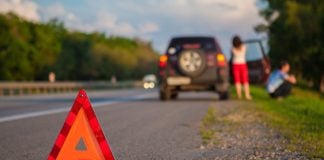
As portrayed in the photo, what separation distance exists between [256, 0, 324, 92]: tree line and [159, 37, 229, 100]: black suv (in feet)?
95.6

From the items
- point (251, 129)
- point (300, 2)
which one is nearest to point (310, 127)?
point (251, 129)

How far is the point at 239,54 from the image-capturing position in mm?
17953

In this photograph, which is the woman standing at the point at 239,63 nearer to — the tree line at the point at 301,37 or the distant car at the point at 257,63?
the distant car at the point at 257,63

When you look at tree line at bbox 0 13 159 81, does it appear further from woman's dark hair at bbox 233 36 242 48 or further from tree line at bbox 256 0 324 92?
woman's dark hair at bbox 233 36 242 48

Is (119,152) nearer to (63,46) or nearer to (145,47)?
(63,46)

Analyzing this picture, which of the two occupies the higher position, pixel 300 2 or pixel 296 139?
pixel 300 2

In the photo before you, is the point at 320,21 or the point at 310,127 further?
the point at 320,21

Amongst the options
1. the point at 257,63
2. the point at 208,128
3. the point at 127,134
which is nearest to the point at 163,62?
the point at 257,63

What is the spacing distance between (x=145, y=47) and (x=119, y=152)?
162 metres

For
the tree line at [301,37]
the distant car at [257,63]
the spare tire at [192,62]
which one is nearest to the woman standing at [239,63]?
the spare tire at [192,62]

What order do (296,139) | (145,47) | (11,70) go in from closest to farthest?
(296,139)
(11,70)
(145,47)

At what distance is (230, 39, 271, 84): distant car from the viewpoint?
21166 millimetres

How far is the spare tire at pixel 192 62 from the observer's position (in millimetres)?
16766

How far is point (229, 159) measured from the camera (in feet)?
20.5
